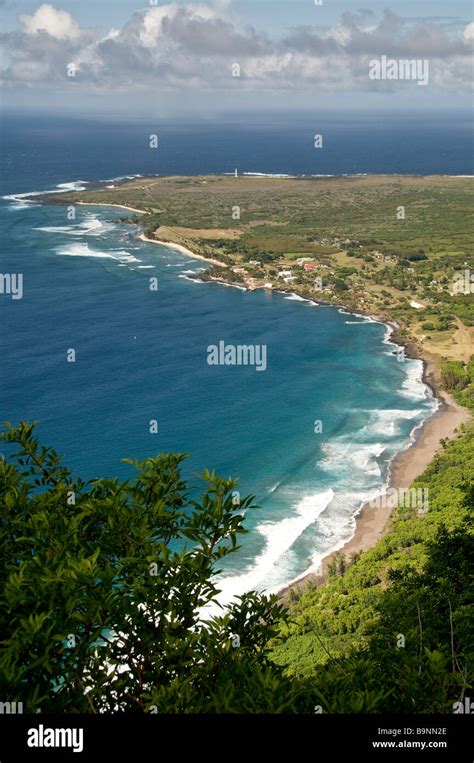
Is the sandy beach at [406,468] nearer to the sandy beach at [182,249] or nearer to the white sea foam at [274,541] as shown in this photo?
the white sea foam at [274,541]

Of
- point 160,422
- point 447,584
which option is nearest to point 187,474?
point 160,422

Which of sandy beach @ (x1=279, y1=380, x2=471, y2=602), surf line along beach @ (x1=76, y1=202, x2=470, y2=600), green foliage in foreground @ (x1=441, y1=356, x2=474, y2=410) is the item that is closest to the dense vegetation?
sandy beach @ (x1=279, y1=380, x2=471, y2=602)

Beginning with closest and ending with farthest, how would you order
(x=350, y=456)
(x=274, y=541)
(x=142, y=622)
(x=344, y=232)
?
(x=142, y=622), (x=274, y=541), (x=350, y=456), (x=344, y=232)

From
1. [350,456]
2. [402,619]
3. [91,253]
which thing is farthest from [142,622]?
[91,253]

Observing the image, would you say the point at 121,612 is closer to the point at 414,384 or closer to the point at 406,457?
the point at 406,457

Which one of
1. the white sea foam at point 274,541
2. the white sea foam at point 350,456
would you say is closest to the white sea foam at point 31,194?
the white sea foam at point 350,456

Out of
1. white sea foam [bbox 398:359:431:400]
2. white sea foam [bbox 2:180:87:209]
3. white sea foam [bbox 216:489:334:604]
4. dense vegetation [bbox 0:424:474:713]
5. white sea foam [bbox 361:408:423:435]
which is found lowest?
white sea foam [bbox 216:489:334:604]

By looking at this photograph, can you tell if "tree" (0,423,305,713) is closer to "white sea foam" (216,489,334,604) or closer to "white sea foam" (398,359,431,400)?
"white sea foam" (216,489,334,604)
